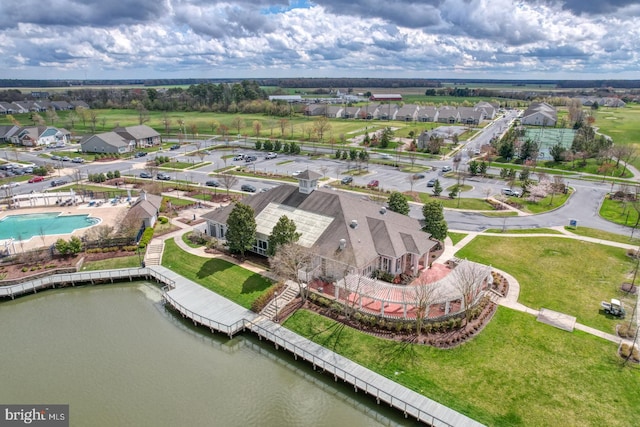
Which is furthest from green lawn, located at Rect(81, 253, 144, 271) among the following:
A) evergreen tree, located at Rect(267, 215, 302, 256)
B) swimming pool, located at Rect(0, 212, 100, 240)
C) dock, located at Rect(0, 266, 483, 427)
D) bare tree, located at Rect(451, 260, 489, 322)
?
bare tree, located at Rect(451, 260, 489, 322)

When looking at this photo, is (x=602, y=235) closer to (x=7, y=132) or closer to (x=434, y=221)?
(x=434, y=221)

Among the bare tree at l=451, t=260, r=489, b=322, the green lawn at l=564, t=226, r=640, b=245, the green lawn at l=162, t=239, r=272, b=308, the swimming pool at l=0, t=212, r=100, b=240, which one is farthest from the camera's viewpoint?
the swimming pool at l=0, t=212, r=100, b=240

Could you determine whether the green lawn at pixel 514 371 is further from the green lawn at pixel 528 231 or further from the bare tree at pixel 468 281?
the green lawn at pixel 528 231

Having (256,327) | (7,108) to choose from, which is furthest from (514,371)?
(7,108)

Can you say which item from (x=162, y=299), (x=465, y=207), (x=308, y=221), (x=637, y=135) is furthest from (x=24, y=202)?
(x=637, y=135)

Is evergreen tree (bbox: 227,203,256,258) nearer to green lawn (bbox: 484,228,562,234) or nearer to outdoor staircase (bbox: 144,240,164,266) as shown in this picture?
→ outdoor staircase (bbox: 144,240,164,266)

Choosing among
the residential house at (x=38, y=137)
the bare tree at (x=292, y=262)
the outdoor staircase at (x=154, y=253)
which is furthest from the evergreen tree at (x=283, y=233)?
the residential house at (x=38, y=137)
